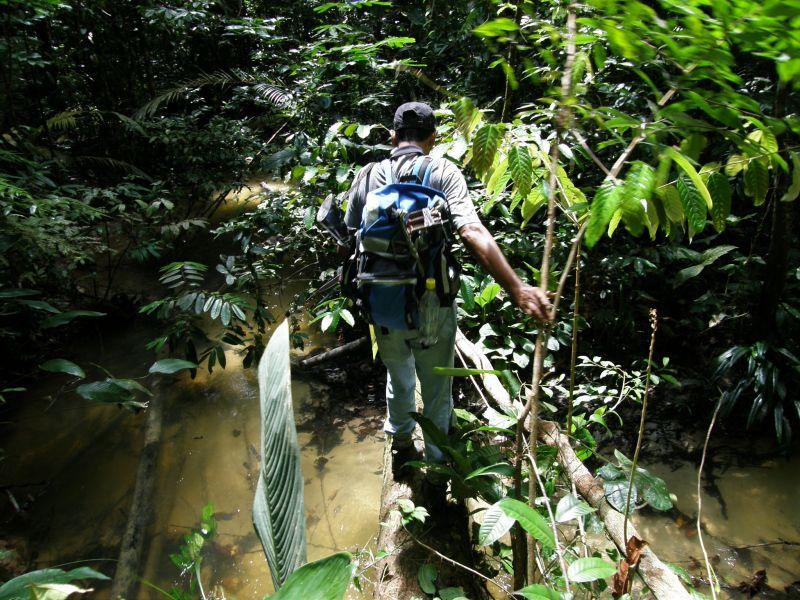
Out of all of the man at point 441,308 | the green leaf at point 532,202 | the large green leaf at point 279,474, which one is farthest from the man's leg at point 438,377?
the large green leaf at point 279,474

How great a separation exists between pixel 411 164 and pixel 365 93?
316 cm

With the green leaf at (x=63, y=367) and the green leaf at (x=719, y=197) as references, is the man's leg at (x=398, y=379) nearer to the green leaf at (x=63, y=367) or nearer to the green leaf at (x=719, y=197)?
the green leaf at (x=63, y=367)

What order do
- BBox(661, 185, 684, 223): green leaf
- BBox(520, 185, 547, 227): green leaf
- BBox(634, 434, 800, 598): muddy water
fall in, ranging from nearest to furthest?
BBox(661, 185, 684, 223): green leaf, BBox(520, 185, 547, 227): green leaf, BBox(634, 434, 800, 598): muddy water

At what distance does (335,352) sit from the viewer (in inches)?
177

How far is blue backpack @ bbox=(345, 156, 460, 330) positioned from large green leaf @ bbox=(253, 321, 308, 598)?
3.99 ft

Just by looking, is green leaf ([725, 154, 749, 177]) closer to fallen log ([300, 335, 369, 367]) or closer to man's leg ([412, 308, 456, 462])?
man's leg ([412, 308, 456, 462])

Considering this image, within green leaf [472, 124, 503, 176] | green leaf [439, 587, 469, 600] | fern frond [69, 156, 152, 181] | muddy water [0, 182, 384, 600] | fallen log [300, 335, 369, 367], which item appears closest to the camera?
green leaf [472, 124, 503, 176]

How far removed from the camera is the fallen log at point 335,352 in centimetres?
448

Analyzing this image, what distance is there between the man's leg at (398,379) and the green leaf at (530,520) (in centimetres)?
124

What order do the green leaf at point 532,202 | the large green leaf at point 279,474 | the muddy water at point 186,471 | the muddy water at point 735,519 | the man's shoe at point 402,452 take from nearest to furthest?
the large green leaf at point 279,474 < the green leaf at point 532,202 < the muddy water at point 735,519 < the man's shoe at point 402,452 < the muddy water at point 186,471

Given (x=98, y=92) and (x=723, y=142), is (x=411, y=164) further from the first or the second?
(x=98, y=92)

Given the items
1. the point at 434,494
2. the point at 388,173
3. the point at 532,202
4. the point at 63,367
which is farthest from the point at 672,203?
the point at 63,367

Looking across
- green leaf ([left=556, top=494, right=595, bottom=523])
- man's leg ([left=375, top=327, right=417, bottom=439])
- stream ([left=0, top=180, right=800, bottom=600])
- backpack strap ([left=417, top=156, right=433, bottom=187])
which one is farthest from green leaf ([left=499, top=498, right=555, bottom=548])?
stream ([left=0, top=180, right=800, bottom=600])

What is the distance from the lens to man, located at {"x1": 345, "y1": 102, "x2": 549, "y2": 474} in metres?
1.92
